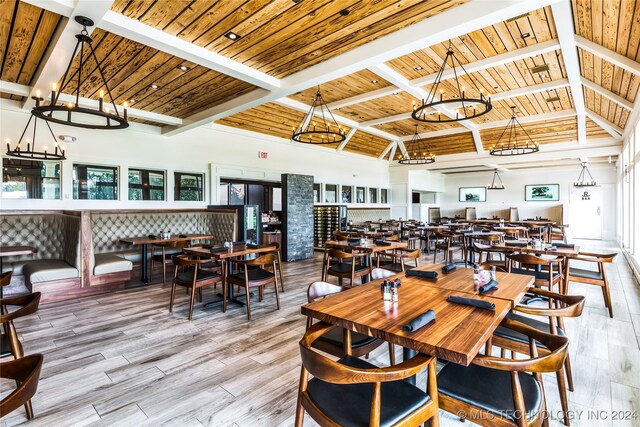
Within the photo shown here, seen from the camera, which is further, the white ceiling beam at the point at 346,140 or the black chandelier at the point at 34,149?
the white ceiling beam at the point at 346,140

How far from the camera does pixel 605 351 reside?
9.74 feet

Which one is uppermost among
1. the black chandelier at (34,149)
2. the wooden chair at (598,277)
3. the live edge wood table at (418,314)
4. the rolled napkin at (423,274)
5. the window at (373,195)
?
the black chandelier at (34,149)

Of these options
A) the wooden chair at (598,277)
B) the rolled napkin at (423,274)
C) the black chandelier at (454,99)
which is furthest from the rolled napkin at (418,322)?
the wooden chair at (598,277)

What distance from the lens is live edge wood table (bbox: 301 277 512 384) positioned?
53.5 inches

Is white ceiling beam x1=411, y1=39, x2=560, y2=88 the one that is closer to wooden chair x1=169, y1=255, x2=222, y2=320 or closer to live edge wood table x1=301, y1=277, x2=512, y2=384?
live edge wood table x1=301, y1=277, x2=512, y2=384

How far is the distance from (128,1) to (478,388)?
4.21 metres

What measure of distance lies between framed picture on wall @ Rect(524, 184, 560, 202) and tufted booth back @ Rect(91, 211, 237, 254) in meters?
14.7

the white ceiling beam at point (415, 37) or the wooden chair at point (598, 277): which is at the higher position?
the white ceiling beam at point (415, 37)

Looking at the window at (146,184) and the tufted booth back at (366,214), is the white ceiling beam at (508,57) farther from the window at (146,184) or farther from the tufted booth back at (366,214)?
the tufted booth back at (366,214)

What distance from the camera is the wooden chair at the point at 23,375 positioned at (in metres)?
1.23

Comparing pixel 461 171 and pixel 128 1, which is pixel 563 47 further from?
pixel 461 171

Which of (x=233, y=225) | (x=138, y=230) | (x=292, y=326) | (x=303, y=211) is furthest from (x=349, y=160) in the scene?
(x=292, y=326)

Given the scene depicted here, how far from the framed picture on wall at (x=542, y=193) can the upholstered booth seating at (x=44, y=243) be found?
17.3 meters

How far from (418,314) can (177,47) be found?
153 inches
